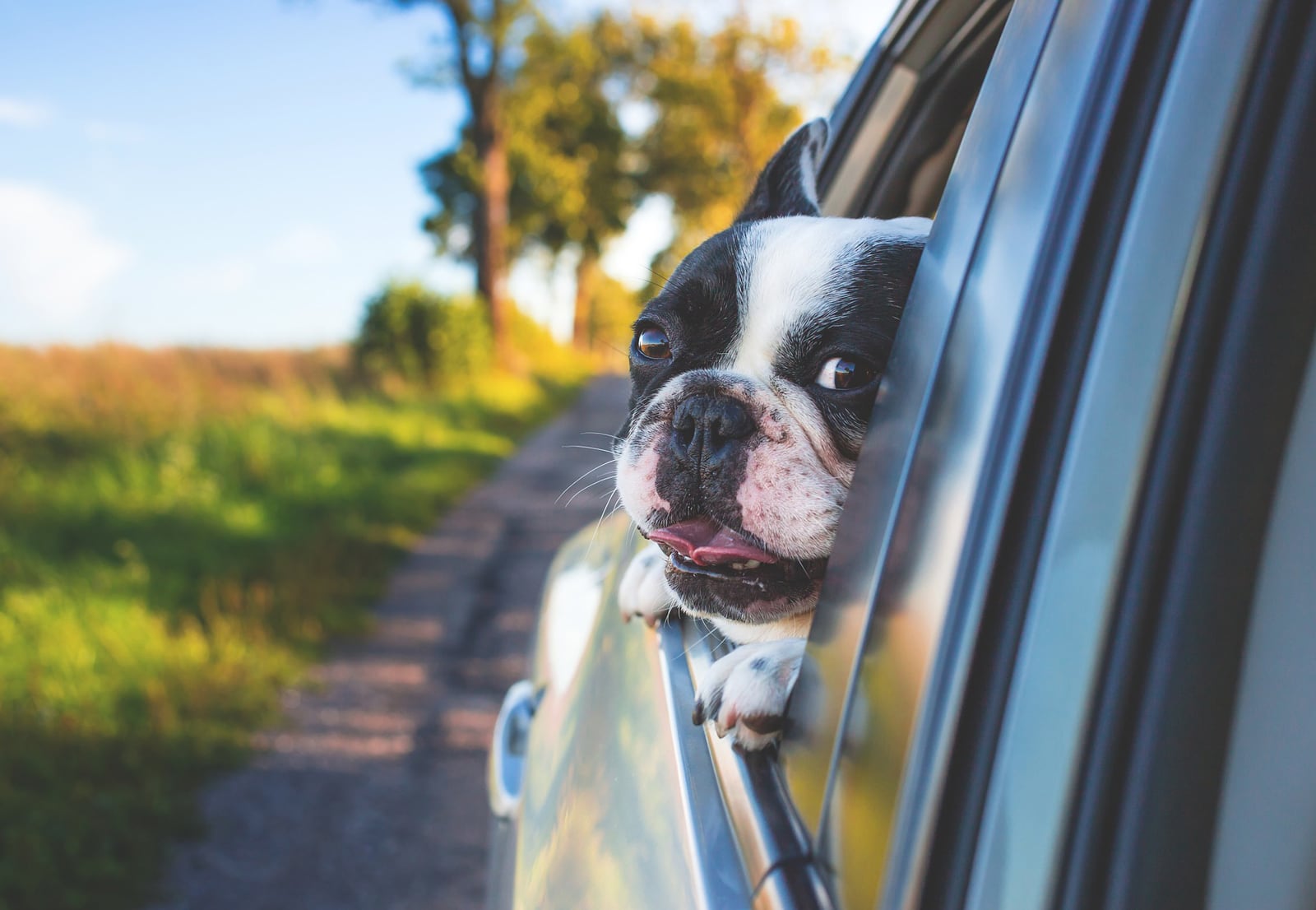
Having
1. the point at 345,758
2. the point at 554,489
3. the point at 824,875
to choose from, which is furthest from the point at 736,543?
the point at 554,489

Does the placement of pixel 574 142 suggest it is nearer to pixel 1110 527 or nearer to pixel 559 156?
pixel 559 156

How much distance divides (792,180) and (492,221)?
654 inches

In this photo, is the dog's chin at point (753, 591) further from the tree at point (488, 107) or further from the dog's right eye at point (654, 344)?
the tree at point (488, 107)

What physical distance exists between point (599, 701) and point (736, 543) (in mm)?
374

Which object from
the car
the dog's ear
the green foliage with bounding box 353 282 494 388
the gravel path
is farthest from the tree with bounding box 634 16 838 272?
the car

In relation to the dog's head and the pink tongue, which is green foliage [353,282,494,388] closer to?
the dog's head

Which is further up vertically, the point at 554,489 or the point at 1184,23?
the point at 1184,23

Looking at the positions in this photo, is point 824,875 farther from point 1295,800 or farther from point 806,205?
point 806,205

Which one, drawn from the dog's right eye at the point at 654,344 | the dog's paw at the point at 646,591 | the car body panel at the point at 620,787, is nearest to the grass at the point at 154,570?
the car body panel at the point at 620,787

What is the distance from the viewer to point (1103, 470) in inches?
27.3

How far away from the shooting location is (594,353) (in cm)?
3675

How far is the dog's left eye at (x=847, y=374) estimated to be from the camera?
1.50 meters

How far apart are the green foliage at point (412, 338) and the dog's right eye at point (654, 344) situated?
12869 mm

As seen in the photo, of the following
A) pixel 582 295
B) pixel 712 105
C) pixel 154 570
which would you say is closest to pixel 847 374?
pixel 154 570
